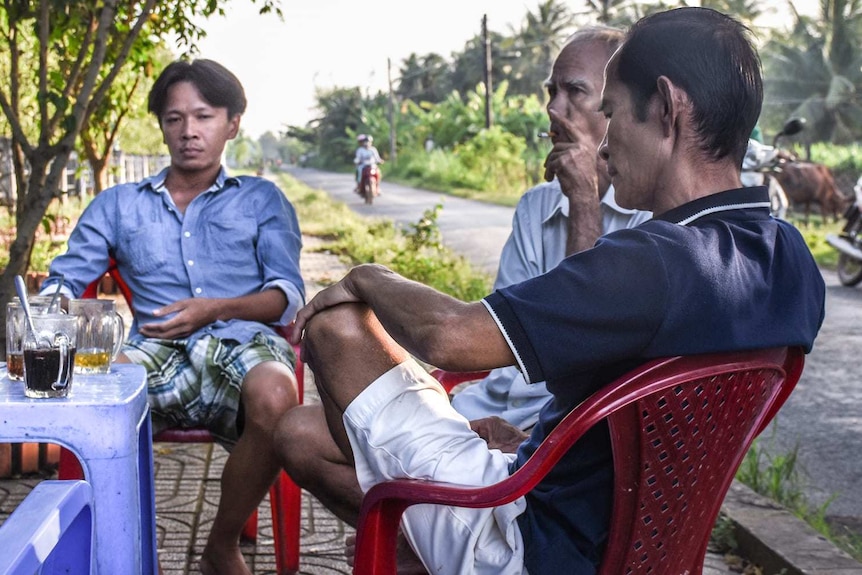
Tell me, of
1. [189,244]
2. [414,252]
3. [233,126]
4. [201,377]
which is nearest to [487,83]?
[414,252]

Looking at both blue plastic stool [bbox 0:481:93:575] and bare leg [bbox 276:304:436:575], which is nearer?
blue plastic stool [bbox 0:481:93:575]

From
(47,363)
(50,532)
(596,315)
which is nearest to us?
(50,532)

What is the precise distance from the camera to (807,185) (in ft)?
64.6

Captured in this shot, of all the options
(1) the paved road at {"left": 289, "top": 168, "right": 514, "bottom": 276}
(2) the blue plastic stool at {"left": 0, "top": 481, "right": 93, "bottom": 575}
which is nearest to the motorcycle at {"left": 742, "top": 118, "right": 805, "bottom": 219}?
(1) the paved road at {"left": 289, "top": 168, "right": 514, "bottom": 276}

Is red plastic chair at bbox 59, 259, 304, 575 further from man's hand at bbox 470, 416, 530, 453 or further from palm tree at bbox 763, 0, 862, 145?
palm tree at bbox 763, 0, 862, 145

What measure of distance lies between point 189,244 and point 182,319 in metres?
0.37

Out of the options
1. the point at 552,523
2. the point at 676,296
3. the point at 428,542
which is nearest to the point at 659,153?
the point at 676,296

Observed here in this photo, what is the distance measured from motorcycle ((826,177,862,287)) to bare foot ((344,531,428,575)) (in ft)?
30.6

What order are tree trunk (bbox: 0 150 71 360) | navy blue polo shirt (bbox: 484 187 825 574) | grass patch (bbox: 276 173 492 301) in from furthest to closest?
grass patch (bbox: 276 173 492 301) → tree trunk (bbox: 0 150 71 360) → navy blue polo shirt (bbox: 484 187 825 574)

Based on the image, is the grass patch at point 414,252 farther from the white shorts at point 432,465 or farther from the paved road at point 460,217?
the white shorts at point 432,465

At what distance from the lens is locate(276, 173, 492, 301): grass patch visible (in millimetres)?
8961

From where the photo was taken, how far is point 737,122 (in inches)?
77.3

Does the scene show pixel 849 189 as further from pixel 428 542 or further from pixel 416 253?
pixel 428 542

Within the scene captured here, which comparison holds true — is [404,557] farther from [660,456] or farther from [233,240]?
[233,240]
